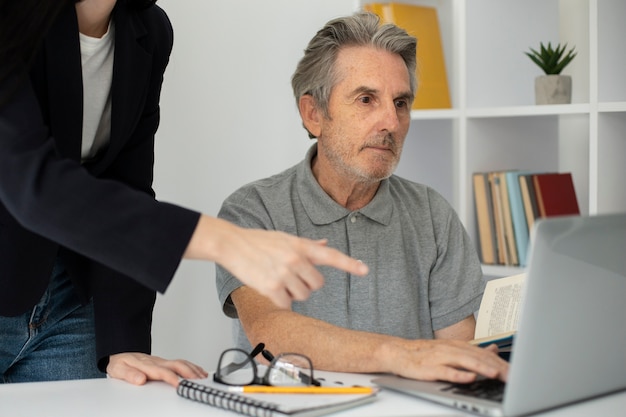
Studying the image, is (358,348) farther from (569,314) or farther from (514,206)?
(514,206)

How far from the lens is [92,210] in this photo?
125cm

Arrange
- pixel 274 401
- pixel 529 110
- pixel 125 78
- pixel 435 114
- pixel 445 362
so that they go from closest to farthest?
pixel 274 401 → pixel 445 362 → pixel 125 78 → pixel 529 110 → pixel 435 114

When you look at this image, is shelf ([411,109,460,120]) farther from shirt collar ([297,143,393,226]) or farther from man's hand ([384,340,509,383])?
man's hand ([384,340,509,383])

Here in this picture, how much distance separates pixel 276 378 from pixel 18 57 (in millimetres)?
639

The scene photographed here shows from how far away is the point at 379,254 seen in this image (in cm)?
217

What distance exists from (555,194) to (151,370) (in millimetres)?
1777

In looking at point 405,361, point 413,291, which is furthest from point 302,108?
point 405,361

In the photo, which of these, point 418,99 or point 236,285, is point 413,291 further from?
point 418,99

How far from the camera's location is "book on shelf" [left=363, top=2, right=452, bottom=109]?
10.5ft

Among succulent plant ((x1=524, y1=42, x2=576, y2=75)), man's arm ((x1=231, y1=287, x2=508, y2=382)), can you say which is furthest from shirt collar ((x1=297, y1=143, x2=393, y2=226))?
succulent plant ((x1=524, y1=42, x2=576, y2=75))

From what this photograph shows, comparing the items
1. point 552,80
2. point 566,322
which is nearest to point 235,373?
point 566,322

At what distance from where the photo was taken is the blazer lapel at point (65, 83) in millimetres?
1610

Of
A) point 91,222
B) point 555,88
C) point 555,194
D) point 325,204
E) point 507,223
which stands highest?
point 555,88

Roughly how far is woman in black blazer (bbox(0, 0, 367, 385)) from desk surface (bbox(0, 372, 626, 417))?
0.29ft
